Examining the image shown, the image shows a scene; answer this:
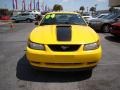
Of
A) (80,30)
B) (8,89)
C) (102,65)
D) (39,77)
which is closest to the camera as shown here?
(8,89)

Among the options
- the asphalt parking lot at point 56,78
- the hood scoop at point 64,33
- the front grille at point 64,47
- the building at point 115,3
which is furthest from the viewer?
the building at point 115,3

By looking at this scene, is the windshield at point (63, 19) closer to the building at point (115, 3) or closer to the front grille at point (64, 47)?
the front grille at point (64, 47)

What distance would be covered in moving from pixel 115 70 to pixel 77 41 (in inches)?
58.8

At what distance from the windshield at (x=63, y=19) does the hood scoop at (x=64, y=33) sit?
0.87m

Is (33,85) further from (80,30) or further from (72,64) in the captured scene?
(80,30)

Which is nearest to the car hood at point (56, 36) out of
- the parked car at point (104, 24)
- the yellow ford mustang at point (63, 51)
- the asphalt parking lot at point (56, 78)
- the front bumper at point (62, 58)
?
the yellow ford mustang at point (63, 51)

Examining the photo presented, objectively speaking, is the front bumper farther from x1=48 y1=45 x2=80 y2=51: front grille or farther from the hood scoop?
the hood scoop

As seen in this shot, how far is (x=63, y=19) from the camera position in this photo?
26.8 ft

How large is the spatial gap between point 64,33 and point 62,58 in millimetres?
867

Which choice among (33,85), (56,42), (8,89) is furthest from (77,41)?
(8,89)

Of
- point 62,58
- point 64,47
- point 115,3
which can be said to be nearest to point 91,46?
point 64,47

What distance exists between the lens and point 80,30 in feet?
22.7

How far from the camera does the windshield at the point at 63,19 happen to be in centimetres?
801

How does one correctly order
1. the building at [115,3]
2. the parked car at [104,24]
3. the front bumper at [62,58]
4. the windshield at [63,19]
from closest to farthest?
the front bumper at [62,58] < the windshield at [63,19] < the parked car at [104,24] < the building at [115,3]
